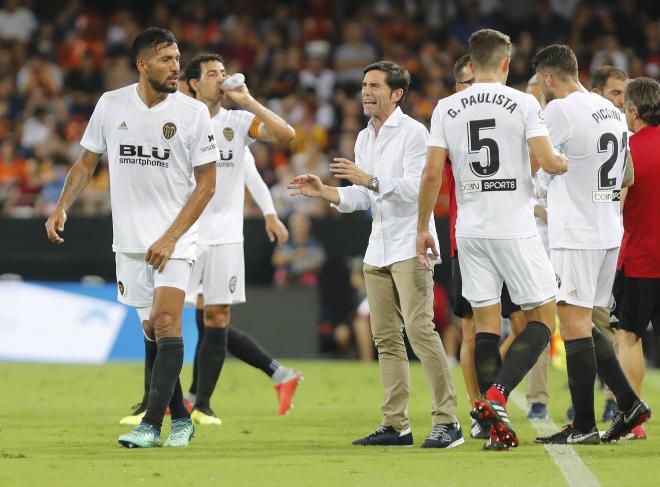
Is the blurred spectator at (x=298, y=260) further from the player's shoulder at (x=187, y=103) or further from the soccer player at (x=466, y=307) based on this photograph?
the player's shoulder at (x=187, y=103)

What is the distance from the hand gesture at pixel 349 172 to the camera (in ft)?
24.8

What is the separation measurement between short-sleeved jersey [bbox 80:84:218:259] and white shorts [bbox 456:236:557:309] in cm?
164

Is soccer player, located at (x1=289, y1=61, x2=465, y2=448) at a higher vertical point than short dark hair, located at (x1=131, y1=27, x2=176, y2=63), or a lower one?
lower

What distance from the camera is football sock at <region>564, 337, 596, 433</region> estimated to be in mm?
7629

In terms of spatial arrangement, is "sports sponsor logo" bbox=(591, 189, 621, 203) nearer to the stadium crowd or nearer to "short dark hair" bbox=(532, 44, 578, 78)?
"short dark hair" bbox=(532, 44, 578, 78)

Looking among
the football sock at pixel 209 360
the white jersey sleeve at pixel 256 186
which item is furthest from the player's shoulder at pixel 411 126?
the football sock at pixel 209 360

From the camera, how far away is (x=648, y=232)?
8.20 meters

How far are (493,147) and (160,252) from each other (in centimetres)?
199

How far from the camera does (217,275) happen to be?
940 centimetres

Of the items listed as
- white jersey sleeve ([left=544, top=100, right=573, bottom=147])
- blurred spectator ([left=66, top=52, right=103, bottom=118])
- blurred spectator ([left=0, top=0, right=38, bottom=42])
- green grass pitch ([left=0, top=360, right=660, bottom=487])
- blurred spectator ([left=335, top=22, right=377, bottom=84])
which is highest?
blurred spectator ([left=0, top=0, right=38, bottom=42])

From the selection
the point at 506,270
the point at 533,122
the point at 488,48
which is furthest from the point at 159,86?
the point at 506,270

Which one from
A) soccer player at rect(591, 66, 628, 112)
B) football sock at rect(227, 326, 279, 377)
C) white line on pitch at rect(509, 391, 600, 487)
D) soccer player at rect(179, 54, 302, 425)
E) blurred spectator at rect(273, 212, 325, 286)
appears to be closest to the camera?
white line on pitch at rect(509, 391, 600, 487)

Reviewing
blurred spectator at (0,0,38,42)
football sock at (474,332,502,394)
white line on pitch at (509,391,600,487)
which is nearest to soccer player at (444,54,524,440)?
white line on pitch at (509,391,600,487)

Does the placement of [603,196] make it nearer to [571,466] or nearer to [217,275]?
[571,466]
